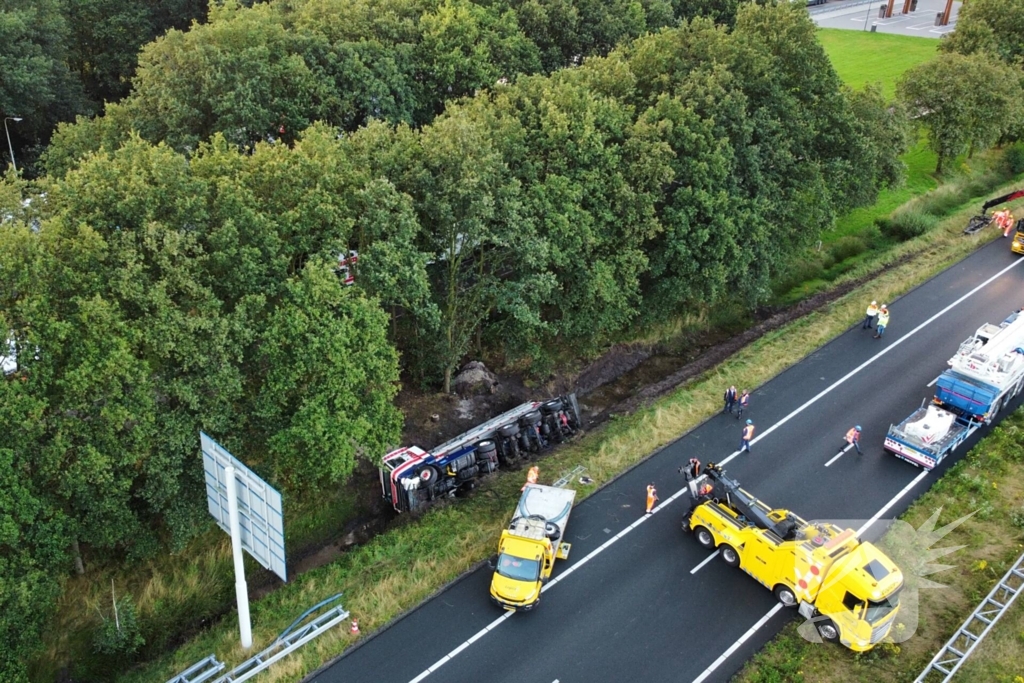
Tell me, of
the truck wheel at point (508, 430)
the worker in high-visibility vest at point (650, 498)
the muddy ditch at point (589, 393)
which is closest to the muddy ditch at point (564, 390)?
the muddy ditch at point (589, 393)

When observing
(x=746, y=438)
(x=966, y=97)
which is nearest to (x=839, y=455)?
(x=746, y=438)

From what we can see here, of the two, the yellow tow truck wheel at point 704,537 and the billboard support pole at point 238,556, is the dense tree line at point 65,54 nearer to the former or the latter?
the billboard support pole at point 238,556

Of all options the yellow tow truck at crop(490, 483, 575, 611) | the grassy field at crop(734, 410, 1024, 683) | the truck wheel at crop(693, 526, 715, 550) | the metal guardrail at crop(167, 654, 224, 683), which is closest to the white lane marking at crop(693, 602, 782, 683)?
the grassy field at crop(734, 410, 1024, 683)

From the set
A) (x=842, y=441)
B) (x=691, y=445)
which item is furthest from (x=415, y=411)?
(x=842, y=441)

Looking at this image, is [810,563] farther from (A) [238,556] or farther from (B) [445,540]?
(A) [238,556]

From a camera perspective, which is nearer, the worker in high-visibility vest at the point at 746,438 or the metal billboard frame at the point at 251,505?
the metal billboard frame at the point at 251,505

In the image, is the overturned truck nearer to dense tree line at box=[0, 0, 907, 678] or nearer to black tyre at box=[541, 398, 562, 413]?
black tyre at box=[541, 398, 562, 413]
